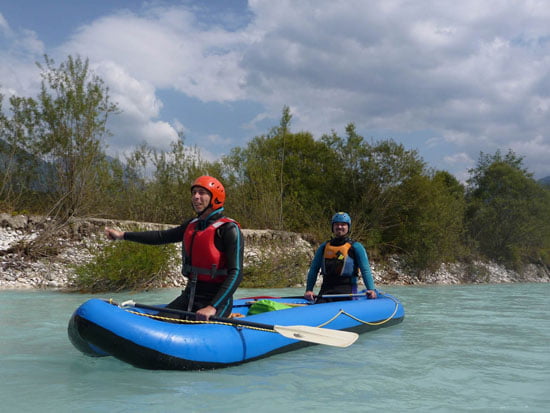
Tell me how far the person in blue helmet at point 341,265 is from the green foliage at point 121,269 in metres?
3.59

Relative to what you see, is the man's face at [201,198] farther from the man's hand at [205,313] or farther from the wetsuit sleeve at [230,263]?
the man's hand at [205,313]

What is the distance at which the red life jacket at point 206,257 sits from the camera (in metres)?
3.29

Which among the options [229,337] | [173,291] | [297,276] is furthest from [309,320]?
[297,276]

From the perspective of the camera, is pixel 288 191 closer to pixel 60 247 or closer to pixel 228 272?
pixel 60 247

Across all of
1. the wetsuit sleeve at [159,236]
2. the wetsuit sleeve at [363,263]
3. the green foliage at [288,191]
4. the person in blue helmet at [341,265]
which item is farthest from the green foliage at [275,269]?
the wetsuit sleeve at [159,236]

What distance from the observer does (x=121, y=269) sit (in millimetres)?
7516

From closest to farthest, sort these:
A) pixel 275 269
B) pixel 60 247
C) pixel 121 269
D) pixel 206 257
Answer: pixel 206 257 → pixel 121 269 → pixel 60 247 → pixel 275 269

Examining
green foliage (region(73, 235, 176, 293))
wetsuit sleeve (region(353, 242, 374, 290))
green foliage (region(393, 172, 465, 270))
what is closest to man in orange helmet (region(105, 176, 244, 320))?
wetsuit sleeve (region(353, 242, 374, 290))

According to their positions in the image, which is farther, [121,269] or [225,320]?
[121,269]

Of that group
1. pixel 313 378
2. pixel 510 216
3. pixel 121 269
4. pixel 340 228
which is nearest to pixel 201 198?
pixel 313 378

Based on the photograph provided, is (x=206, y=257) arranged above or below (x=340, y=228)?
below

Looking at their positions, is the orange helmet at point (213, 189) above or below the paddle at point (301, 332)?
above

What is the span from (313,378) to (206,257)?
108 cm

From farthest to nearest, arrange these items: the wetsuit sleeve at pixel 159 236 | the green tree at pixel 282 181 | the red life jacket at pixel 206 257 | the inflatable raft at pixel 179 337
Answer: the green tree at pixel 282 181, the wetsuit sleeve at pixel 159 236, the red life jacket at pixel 206 257, the inflatable raft at pixel 179 337
